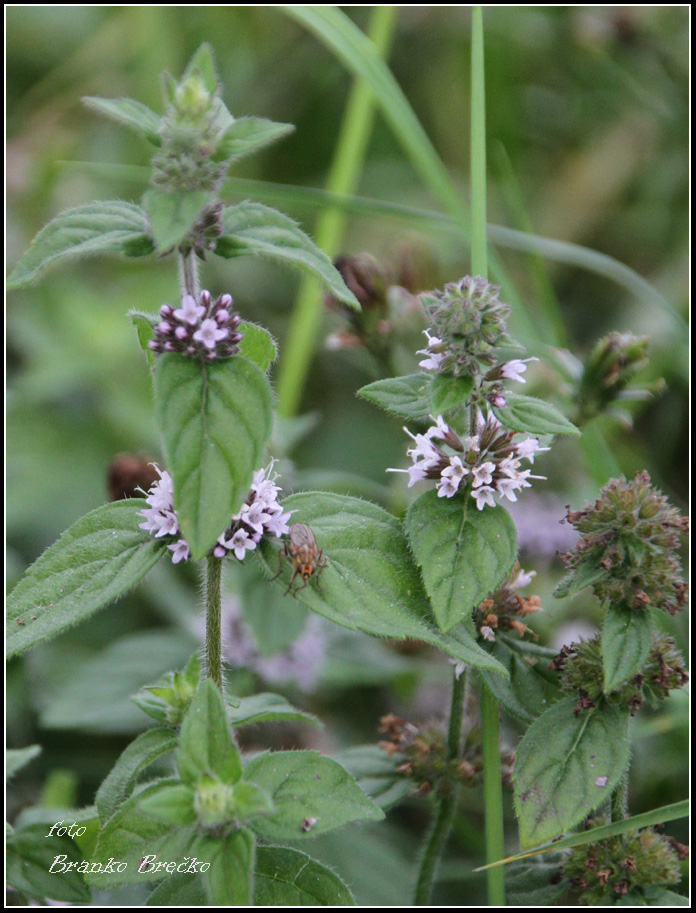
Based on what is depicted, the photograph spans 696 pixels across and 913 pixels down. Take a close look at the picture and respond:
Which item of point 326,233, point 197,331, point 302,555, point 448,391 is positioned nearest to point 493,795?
point 302,555

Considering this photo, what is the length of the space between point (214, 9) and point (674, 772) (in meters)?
4.01

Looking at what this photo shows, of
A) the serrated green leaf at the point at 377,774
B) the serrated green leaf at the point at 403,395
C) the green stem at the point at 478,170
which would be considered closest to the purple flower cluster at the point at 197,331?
the serrated green leaf at the point at 403,395

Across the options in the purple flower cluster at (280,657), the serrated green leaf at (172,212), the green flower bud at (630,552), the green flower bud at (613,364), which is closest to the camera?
the serrated green leaf at (172,212)

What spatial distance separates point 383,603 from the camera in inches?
55.3

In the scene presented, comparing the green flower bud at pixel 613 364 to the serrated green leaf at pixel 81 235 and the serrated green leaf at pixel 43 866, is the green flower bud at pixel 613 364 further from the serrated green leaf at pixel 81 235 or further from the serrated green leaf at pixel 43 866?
the serrated green leaf at pixel 43 866

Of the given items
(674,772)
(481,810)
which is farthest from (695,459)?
(481,810)

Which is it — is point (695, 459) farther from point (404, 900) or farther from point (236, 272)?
point (236, 272)

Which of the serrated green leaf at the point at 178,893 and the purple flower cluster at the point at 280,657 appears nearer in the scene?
the serrated green leaf at the point at 178,893

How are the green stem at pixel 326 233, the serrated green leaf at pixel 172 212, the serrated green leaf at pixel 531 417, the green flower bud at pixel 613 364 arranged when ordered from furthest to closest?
the green stem at pixel 326 233 < the green flower bud at pixel 613 364 < the serrated green leaf at pixel 531 417 < the serrated green leaf at pixel 172 212

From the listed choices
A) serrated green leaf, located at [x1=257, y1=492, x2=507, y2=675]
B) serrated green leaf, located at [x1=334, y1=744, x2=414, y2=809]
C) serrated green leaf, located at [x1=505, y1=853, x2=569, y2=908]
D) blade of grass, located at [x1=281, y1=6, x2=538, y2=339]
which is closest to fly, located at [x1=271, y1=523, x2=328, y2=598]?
serrated green leaf, located at [x1=257, y1=492, x2=507, y2=675]

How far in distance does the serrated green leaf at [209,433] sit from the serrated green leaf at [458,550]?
34 centimetres

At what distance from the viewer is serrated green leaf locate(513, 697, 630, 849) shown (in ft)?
4.73

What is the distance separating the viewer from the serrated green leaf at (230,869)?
1.25 meters

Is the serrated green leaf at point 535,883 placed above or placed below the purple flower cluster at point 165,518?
below
